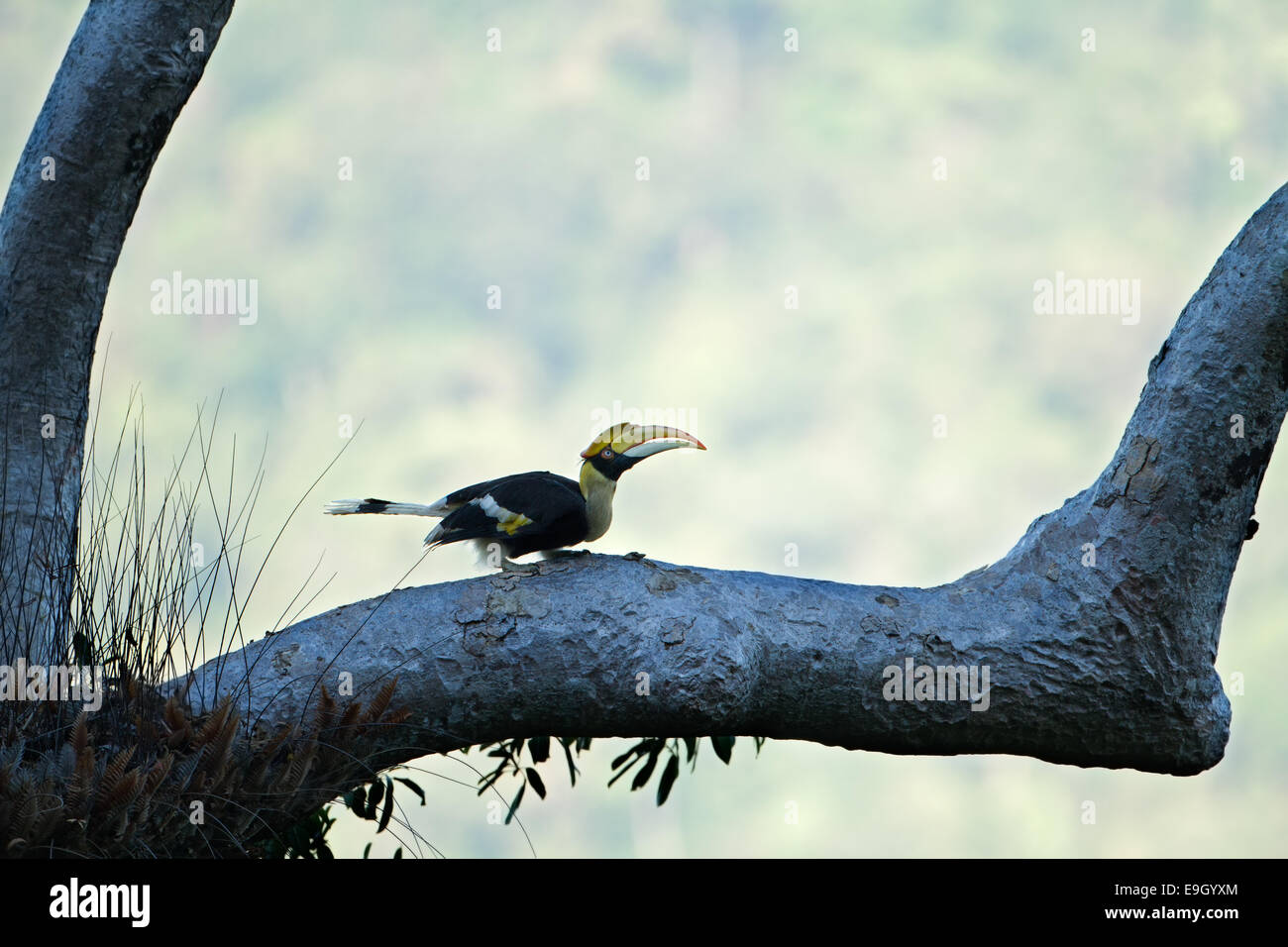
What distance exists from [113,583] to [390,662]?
2.64 ft

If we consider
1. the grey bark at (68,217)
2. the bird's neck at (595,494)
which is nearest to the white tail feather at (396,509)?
the bird's neck at (595,494)

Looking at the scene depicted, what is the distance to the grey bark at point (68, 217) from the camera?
12.2 ft

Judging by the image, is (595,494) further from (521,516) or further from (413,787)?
(413,787)

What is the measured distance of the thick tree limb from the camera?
3.35 meters

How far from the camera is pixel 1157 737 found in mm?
3711

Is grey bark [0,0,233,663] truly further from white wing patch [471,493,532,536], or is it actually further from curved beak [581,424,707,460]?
curved beak [581,424,707,460]

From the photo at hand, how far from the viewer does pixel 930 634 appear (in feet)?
11.7

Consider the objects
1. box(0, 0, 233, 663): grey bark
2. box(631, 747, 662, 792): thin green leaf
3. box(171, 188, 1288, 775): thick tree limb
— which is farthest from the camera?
box(631, 747, 662, 792): thin green leaf

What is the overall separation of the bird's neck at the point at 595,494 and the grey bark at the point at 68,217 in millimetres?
1609

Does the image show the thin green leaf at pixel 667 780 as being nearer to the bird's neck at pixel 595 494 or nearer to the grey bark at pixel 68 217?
the bird's neck at pixel 595 494

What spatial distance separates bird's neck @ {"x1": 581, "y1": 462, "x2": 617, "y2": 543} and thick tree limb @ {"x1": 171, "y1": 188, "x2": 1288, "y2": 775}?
5.9 inches

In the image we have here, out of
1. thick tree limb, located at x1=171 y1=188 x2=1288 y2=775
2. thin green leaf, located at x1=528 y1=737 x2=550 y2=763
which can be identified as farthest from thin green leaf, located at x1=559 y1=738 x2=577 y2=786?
thick tree limb, located at x1=171 y1=188 x2=1288 y2=775
